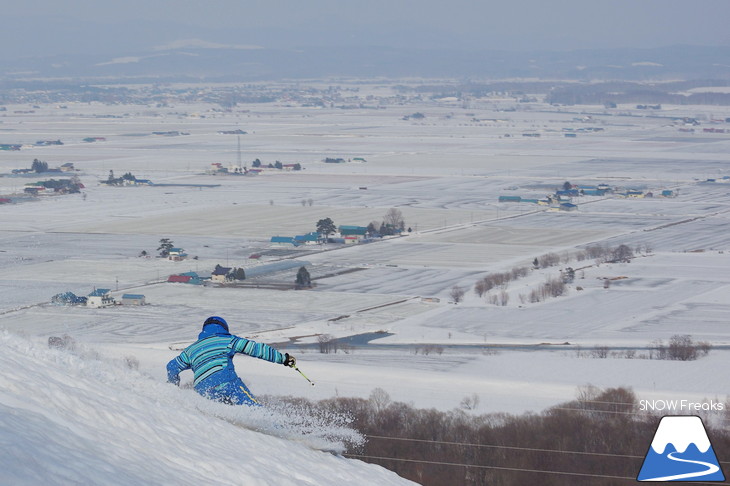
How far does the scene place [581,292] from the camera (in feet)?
78.2

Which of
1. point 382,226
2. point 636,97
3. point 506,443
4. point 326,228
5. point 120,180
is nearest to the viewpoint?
point 506,443

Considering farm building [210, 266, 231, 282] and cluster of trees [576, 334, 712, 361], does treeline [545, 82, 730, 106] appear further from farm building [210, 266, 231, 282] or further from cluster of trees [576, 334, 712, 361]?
cluster of trees [576, 334, 712, 361]

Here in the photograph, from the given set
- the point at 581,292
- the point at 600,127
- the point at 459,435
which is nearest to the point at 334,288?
the point at 581,292

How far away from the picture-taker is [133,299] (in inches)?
901

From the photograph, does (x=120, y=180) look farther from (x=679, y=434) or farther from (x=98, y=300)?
(x=679, y=434)

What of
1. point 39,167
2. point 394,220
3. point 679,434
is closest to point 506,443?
point 679,434

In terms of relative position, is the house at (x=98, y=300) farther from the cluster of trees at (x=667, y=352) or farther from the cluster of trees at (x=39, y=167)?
the cluster of trees at (x=39, y=167)

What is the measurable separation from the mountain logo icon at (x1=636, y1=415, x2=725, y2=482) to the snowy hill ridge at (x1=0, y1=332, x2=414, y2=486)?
1.54m

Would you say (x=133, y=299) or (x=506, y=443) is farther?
(x=133, y=299)

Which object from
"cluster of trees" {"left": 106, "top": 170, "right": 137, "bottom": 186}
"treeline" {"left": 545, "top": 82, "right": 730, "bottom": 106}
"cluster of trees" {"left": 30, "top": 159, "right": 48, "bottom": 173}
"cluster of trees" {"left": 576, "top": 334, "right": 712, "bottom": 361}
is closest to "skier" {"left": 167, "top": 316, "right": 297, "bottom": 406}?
"cluster of trees" {"left": 576, "top": 334, "right": 712, "bottom": 361}

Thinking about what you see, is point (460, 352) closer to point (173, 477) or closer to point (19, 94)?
point (173, 477)

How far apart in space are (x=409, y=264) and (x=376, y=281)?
259cm

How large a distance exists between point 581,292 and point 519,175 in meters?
28.5

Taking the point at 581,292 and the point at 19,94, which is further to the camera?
the point at 19,94
